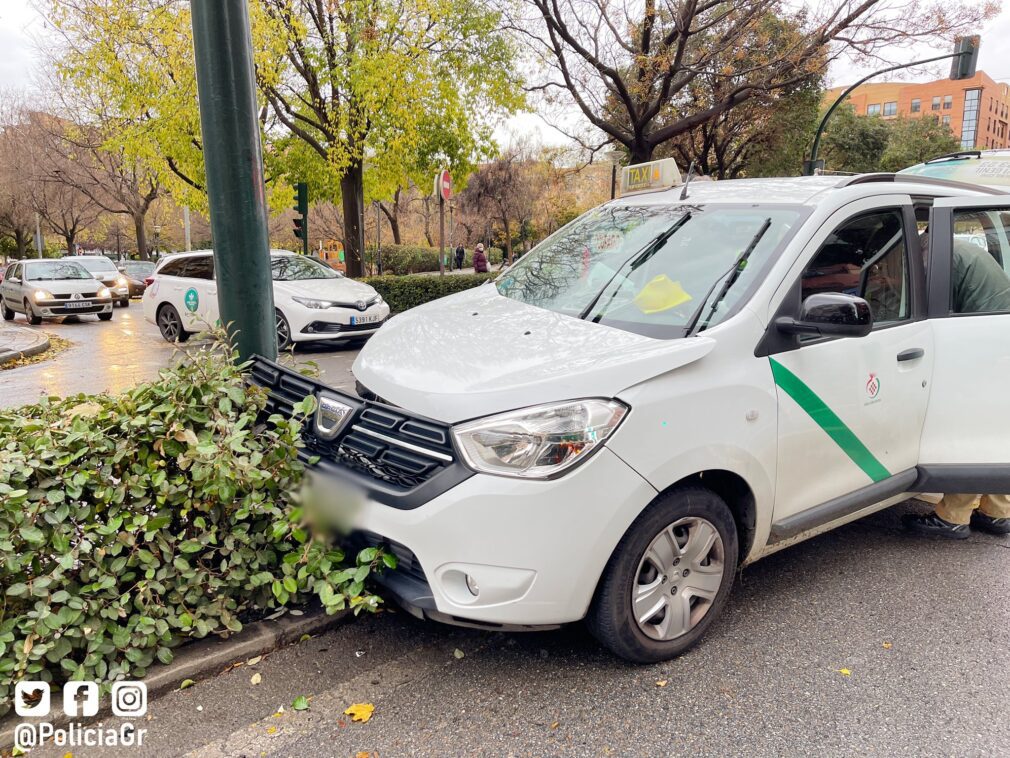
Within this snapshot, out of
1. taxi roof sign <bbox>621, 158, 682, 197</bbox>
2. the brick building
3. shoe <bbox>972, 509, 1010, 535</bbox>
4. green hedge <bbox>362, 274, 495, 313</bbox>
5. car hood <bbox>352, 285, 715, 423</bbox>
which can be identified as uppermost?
the brick building

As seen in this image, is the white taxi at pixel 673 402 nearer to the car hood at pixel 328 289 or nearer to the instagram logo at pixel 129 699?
the instagram logo at pixel 129 699

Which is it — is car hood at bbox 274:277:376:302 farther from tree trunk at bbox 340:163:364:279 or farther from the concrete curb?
the concrete curb

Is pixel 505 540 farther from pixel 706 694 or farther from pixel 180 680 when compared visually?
pixel 180 680

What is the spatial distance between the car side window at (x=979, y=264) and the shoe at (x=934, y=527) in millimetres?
1281

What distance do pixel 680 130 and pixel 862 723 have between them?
14549 millimetres

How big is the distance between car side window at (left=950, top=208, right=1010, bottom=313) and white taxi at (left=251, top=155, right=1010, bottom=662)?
0.02 m

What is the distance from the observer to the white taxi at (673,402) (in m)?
2.47

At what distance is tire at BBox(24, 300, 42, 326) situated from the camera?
15664 millimetres

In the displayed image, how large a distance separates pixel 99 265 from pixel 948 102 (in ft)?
410

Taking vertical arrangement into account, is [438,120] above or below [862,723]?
above

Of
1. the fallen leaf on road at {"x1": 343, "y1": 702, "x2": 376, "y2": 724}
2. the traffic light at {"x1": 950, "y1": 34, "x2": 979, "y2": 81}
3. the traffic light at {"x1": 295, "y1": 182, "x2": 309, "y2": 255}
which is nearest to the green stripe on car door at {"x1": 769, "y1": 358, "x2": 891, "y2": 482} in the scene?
the fallen leaf on road at {"x1": 343, "y1": 702, "x2": 376, "y2": 724}

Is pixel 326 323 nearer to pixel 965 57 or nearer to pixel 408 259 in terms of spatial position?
pixel 965 57

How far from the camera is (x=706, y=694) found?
2.71m

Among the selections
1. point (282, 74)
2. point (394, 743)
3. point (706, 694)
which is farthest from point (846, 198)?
point (282, 74)
